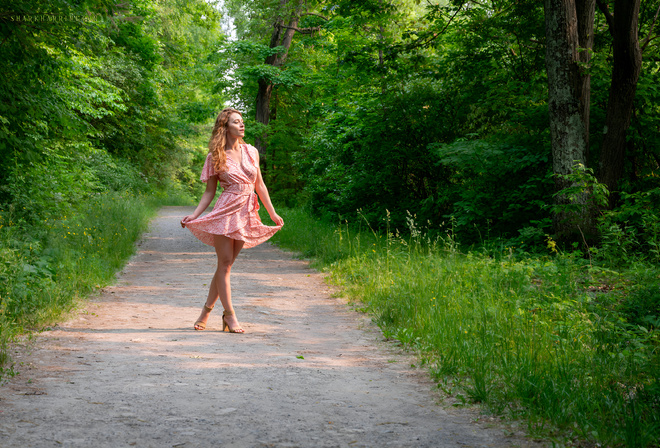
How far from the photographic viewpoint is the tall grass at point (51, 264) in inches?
231

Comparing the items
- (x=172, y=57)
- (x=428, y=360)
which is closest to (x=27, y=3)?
(x=428, y=360)

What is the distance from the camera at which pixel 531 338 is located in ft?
15.7

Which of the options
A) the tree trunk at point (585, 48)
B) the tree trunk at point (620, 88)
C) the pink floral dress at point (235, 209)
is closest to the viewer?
the pink floral dress at point (235, 209)

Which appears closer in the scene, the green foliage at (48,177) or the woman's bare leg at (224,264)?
the woman's bare leg at (224,264)

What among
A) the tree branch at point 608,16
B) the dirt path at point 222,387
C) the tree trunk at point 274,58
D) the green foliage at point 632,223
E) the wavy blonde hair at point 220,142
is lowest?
the dirt path at point 222,387

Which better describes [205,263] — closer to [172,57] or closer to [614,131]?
[614,131]

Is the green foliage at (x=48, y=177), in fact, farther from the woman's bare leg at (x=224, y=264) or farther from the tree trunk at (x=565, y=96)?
the tree trunk at (x=565, y=96)

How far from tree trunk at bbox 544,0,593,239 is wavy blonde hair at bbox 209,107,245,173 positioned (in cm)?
593

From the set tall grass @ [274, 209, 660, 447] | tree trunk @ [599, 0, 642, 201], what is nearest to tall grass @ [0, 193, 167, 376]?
tall grass @ [274, 209, 660, 447]

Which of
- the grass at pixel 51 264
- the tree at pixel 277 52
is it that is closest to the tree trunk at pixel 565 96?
the grass at pixel 51 264

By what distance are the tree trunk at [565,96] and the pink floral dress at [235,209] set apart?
18.6 feet

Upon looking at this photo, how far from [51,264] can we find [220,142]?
3.61 metres

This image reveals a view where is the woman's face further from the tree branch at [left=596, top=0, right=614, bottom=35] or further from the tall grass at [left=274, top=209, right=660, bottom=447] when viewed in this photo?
the tree branch at [left=596, top=0, right=614, bottom=35]

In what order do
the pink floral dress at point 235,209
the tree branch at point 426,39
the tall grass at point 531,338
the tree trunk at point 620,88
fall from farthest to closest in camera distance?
the tree branch at point 426,39
the tree trunk at point 620,88
the pink floral dress at point 235,209
the tall grass at point 531,338
